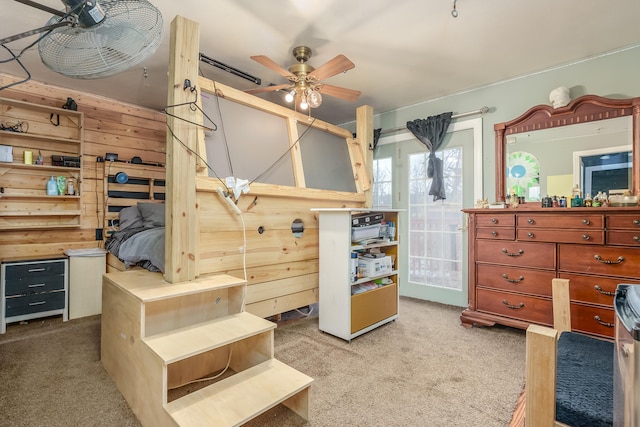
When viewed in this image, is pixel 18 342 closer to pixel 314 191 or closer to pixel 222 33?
pixel 314 191

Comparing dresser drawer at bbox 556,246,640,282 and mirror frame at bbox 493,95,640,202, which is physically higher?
mirror frame at bbox 493,95,640,202

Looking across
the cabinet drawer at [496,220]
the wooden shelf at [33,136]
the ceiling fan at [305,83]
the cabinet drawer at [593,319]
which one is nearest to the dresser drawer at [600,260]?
the cabinet drawer at [593,319]

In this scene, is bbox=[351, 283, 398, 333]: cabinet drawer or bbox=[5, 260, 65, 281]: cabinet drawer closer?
bbox=[351, 283, 398, 333]: cabinet drawer

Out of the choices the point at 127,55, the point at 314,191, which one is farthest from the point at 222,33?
the point at 314,191

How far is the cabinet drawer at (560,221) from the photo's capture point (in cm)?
211

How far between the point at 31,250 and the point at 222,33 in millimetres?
2970

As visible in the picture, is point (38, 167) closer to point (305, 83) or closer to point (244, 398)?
point (305, 83)

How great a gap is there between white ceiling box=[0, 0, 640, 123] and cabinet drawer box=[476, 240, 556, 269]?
5.21 ft

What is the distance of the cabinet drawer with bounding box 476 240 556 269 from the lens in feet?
7.55

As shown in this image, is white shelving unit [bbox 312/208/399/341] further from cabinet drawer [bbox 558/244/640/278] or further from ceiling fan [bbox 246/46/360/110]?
cabinet drawer [bbox 558/244/640/278]

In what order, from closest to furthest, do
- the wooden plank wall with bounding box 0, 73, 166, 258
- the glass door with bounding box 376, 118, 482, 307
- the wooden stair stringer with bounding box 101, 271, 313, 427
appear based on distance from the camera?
the wooden stair stringer with bounding box 101, 271, 313, 427
the wooden plank wall with bounding box 0, 73, 166, 258
the glass door with bounding box 376, 118, 482, 307

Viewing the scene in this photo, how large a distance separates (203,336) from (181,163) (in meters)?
→ 1.00

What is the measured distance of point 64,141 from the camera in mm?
3176

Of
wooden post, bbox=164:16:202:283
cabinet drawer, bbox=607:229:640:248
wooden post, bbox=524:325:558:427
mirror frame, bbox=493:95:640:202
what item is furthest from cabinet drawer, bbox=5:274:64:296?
cabinet drawer, bbox=607:229:640:248
